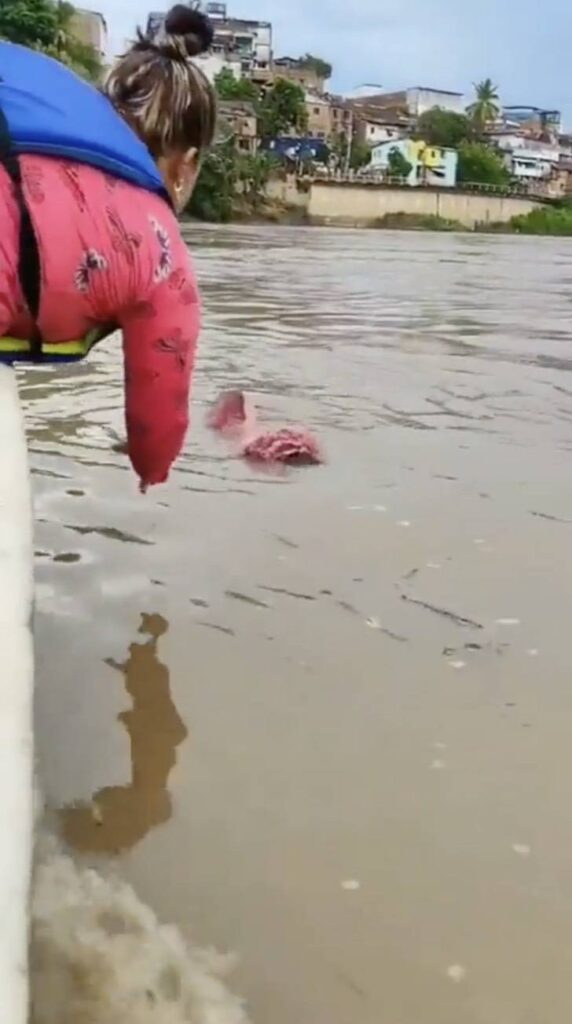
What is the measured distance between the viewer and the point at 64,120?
6.27ft

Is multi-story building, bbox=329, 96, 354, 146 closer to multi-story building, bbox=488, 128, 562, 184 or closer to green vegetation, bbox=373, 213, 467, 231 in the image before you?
multi-story building, bbox=488, 128, 562, 184

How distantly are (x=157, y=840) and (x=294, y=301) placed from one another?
27.5 ft

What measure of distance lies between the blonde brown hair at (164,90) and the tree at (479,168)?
255 ft

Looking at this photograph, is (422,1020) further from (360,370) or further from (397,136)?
(397,136)

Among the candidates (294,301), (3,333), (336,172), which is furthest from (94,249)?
(336,172)

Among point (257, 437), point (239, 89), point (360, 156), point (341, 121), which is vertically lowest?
point (360, 156)

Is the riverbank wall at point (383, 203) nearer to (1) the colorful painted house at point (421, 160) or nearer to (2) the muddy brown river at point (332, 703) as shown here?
(1) the colorful painted house at point (421, 160)

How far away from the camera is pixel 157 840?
183 cm

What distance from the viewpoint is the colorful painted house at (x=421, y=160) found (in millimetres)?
73625

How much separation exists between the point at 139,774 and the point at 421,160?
75.3 metres

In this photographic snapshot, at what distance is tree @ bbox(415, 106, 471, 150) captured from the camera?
82812mm

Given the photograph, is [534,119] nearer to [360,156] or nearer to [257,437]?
[360,156]

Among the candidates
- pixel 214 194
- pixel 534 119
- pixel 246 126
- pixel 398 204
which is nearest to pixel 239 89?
pixel 246 126

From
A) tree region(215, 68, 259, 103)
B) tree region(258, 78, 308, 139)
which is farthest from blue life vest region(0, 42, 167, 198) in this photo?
tree region(215, 68, 259, 103)
